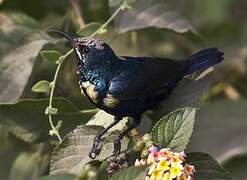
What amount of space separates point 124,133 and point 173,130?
6.8 inches

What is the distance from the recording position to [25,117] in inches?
84.0

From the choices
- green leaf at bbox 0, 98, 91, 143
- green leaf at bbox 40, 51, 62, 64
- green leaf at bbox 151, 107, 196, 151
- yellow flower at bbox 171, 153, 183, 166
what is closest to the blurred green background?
green leaf at bbox 0, 98, 91, 143

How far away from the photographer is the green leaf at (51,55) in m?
2.06

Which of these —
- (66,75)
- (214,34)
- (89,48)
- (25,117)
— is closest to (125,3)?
(89,48)

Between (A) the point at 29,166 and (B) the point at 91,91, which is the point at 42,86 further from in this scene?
(A) the point at 29,166

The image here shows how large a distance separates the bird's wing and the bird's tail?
0.08 m

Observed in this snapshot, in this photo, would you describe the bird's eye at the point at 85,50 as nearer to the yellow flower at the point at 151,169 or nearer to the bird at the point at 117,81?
the bird at the point at 117,81

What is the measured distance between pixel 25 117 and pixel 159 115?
0.40 m

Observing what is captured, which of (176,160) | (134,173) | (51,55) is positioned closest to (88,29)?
(51,55)

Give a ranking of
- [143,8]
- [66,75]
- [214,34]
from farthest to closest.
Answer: [214,34] → [66,75] → [143,8]

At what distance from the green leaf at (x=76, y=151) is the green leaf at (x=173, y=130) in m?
0.13

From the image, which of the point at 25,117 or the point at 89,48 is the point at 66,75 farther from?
the point at 89,48

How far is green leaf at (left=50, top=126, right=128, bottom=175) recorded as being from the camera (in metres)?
1.86

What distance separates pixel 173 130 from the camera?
173cm
